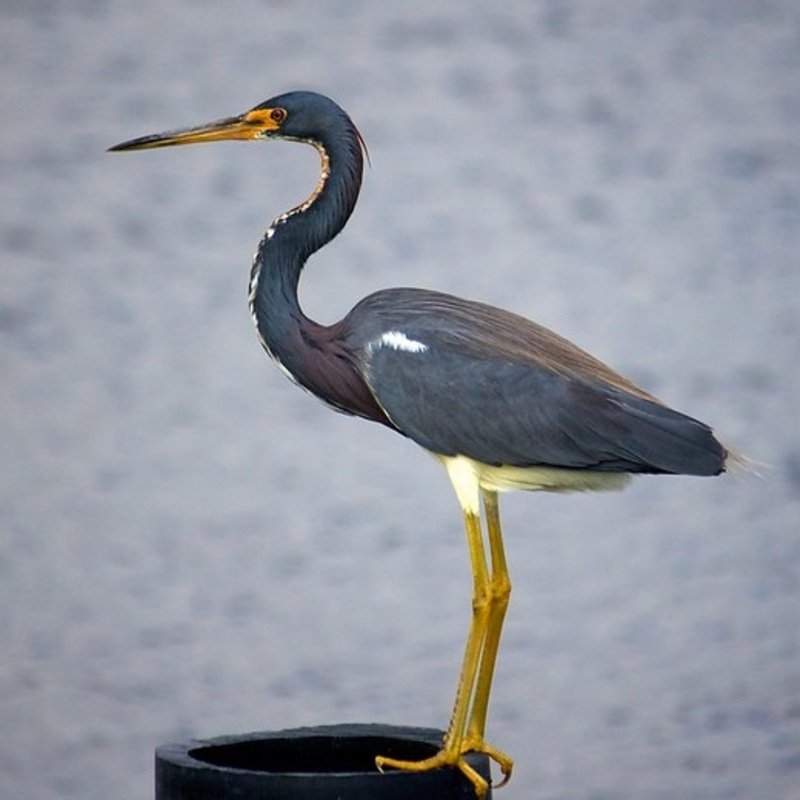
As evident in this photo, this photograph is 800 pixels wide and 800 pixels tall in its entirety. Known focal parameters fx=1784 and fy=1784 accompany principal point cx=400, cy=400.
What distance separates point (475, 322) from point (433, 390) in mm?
85

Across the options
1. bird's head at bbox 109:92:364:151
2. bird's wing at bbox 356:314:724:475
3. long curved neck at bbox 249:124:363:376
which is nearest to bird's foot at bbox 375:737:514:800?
bird's wing at bbox 356:314:724:475

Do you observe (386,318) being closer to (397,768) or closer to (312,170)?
(397,768)

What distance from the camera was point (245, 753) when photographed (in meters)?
1.57

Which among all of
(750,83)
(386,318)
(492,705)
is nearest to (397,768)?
(386,318)

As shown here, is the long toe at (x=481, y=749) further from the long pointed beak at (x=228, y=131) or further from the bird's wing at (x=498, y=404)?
the long pointed beak at (x=228, y=131)

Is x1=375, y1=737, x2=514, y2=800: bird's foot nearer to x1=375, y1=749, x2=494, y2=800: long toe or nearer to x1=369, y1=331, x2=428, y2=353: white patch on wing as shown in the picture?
x1=375, y1=749, x2=494, y2=800: long toe

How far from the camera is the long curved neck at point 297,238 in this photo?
1.72m

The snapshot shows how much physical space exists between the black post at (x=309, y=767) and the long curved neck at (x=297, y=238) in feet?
1.15

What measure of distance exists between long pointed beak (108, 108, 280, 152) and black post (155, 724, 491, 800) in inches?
22.9

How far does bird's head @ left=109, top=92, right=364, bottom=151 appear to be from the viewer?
1733mm

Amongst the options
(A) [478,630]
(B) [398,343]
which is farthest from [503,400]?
(A) [478,630]

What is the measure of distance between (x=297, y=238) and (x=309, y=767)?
0.51m

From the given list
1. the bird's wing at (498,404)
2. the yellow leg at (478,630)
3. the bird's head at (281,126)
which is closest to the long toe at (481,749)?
the yellow leg at (478,630)

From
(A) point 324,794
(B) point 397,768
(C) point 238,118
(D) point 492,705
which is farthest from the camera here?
(D) point 492,705
